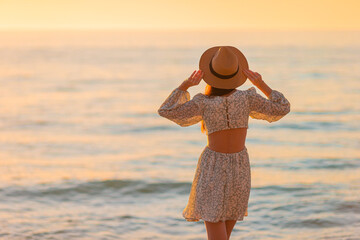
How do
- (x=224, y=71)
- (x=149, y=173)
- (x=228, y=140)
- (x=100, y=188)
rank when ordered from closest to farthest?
(x=224, y=71) < (x=228, y=140) < (x=100, y=188) < (x=149, y=173)

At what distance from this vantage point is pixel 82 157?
13.0 metres

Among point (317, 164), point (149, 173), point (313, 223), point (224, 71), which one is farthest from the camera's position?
point (317, 164)

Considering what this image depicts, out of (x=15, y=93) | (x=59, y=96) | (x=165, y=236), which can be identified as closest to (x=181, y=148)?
(x=165, y=236)

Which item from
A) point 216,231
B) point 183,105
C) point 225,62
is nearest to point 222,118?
point 183,105

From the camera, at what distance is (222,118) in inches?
167

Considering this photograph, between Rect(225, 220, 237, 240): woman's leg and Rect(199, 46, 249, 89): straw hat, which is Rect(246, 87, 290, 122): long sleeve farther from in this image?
Rect(225, 220, 237, 240): woman's leg

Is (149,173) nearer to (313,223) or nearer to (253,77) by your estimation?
(313,223)

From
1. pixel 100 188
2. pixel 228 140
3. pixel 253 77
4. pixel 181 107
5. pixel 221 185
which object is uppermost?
pixel 253 77

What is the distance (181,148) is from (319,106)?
1051 centimetres

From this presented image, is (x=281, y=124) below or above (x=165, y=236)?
above

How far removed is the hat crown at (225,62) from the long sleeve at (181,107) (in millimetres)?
229

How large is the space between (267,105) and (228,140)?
38 cm

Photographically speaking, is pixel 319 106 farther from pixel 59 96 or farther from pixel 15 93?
pixel 15 93

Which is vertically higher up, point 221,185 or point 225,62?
point 225,62
